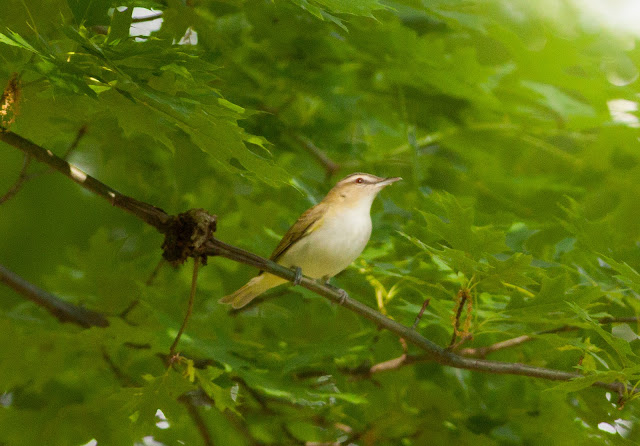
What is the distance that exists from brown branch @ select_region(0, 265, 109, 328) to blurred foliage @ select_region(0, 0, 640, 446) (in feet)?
0.22

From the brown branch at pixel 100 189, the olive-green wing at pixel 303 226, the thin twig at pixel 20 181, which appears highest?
the brown branch at pixel 100 189

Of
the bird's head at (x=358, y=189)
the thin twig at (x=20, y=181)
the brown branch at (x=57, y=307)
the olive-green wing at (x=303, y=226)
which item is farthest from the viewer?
the bird's head at (x=358, y=189)

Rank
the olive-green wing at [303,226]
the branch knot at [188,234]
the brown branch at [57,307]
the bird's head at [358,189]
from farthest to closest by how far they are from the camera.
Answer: the bird's head at [358,189] < the olive-green wing at [303,226] < the brown branch at [57,307] < the branch knot at [188,234]

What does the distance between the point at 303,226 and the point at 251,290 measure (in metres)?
0.46

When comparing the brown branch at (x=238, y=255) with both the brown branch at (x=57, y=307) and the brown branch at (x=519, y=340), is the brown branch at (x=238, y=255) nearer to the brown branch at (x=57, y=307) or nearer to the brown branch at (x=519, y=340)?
the brown branch at (x=519, y=340)

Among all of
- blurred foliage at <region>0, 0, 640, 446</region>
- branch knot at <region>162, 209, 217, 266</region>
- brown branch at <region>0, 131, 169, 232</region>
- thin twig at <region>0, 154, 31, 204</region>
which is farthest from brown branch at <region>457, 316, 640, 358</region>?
thin twig at <region>0, 154, 31, 204</region>

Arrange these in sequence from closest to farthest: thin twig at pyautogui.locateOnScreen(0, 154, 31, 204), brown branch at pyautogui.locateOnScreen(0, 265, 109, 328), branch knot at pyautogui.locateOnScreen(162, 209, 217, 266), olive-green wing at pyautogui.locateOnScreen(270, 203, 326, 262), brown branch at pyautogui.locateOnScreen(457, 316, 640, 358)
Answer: branch knot at pyautogui.locateOnScreen(162, 209, 217, 266) < thin twig at pyautogui.locateOnScreen(0, 154, 31, 204) < brown branch at pyautogui.locateOnScreen(457, 316, 640, 358) < brown branch at pyautogui.locateOnScreen(0, 265, 109, 328) < olive-green wing at pyautogui.locateOnScreen(270, 203, 326, 262)

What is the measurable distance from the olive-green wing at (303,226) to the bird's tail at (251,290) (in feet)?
0.53

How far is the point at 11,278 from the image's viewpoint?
11.1 ft

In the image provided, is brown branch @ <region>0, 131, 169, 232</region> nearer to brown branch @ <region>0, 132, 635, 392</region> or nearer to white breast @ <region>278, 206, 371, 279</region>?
brown branch @ <region>0, 132, 635, 392</region>

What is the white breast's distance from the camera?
11.4ft

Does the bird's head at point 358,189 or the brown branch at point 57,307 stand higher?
the bird's head at point 358,189

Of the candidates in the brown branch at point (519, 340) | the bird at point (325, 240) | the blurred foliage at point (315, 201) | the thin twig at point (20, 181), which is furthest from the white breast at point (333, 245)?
the thin twig at point (20, 181)

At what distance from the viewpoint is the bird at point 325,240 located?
11.5 feet
